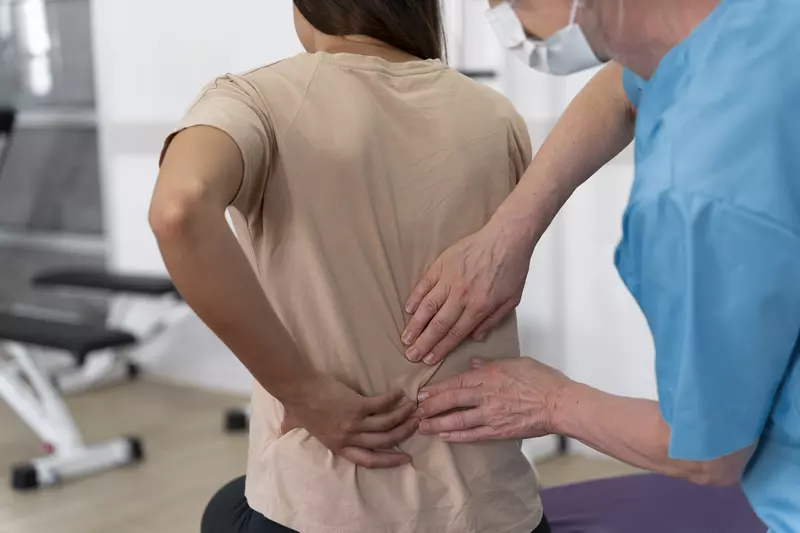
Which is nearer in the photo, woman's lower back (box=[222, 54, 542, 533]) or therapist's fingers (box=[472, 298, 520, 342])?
woman's lower back (box=[222, 54, 542, 533])

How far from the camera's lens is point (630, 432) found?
101 cm

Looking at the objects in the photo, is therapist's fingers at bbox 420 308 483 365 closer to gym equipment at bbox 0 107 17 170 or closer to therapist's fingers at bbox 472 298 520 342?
therapist's fingers at bbox 472 298 520 342

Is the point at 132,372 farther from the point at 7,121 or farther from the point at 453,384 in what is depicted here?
the point at 453,384

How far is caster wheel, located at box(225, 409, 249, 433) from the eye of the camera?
11.9ft

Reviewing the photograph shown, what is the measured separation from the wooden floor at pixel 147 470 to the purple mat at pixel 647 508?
1.04m

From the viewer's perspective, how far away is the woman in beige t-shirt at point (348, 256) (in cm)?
108

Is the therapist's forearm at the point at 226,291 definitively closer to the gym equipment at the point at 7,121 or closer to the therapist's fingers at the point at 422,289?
the therapist's fingers at the point at 422,289

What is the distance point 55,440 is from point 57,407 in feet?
0.38

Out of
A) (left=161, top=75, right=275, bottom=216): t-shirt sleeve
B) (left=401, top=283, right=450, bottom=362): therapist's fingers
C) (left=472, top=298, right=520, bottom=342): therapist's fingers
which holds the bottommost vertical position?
(left=472, top=298, right=520, bottom=342): therapist's fingers

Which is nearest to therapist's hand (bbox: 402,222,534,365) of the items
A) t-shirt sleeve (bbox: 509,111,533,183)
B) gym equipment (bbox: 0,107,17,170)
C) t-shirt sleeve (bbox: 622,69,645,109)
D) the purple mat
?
t-shirt sleeve (bbox: 509,111,533,183)

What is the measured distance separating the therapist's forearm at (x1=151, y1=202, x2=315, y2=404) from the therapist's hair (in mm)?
320

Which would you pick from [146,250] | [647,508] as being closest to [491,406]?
[647,508]

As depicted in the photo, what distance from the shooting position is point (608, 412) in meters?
1.07

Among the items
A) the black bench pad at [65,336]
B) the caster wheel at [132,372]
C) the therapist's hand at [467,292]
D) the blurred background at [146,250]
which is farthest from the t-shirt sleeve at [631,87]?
the caster wheel at [132,372]
